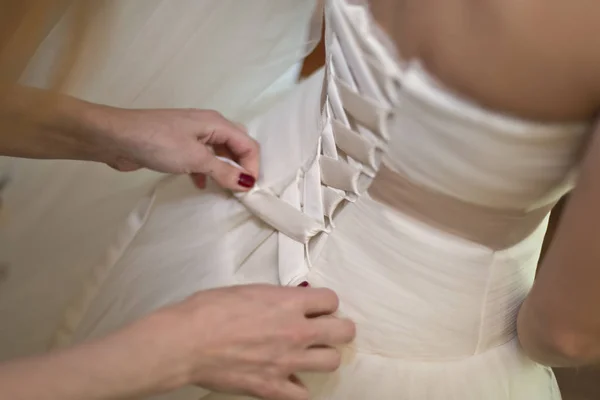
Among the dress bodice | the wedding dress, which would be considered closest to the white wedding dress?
the dress bodice

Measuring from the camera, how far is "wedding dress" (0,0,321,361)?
0.70 meters

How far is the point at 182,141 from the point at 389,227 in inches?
9.4

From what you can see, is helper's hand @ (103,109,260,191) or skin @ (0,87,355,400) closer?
skin @ (0,87,355,400)

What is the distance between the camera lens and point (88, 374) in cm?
44

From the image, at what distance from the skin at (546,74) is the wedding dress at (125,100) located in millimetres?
379

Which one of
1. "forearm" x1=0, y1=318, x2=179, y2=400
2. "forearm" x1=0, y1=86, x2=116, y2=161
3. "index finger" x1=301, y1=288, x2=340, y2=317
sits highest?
"forearm" x1=0, y1=86, x2=116, y2=161

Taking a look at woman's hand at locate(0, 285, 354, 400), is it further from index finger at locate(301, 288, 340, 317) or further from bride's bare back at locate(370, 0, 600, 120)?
bride's bare back at locate(370, 0, 600, 120)

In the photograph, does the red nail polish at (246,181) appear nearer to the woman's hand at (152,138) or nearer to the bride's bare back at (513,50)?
the woman's hand at (152,138)

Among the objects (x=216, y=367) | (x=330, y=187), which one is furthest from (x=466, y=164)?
(x=216, y=367)

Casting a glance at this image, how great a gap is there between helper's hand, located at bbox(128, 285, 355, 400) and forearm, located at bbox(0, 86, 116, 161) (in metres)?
0.23

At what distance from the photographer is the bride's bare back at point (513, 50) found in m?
0.34

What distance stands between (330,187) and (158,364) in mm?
209

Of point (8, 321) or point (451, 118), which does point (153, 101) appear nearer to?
point (8, 321)

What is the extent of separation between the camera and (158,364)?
457 mm
